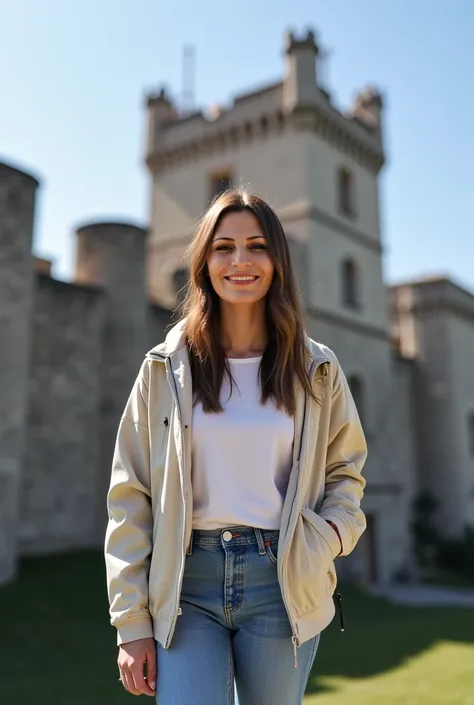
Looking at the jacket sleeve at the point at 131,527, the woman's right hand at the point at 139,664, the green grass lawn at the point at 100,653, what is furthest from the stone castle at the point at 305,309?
the woman's right hand at the point at 139,664

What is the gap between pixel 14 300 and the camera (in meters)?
11.7

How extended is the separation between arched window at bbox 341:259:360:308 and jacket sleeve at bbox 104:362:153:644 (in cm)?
1964

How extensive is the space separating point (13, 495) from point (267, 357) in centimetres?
964

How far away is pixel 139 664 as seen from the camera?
2102 millimetres

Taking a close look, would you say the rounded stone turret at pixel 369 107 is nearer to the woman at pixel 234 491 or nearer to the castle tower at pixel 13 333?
the castle tower at pixel 13 333

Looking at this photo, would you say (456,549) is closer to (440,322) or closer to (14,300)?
(440,322)

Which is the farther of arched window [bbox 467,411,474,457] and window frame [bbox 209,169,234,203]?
arched window [bbox 467,411,474,457]

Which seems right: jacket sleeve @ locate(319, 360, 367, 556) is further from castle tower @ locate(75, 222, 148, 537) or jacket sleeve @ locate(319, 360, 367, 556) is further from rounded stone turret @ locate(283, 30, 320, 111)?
rounded stone turret @ locate(283, 30, 320, 111)

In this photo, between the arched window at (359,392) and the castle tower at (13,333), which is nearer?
the castle tower at (13,333)

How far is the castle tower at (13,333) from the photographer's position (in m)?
10.9

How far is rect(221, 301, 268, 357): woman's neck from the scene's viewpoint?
100.0 inches

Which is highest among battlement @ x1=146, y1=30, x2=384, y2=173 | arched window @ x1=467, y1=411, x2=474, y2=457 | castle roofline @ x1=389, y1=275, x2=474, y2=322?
battlement @ x1=146, y1=30, x2=384, y2=173

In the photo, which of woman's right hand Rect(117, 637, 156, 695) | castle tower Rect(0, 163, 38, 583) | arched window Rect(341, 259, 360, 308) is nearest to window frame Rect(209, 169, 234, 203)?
Answer: arched window Rect(341, 259, 360, 308)

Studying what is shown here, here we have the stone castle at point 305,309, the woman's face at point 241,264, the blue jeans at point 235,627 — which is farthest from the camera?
the stone castle at point 305,309
